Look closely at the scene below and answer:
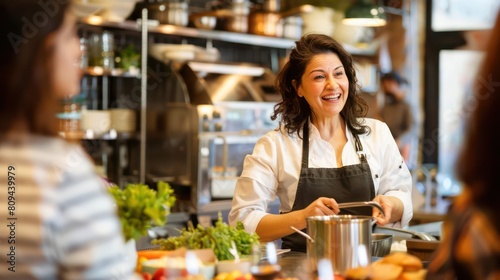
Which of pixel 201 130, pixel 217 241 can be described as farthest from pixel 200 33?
pixel 217 241

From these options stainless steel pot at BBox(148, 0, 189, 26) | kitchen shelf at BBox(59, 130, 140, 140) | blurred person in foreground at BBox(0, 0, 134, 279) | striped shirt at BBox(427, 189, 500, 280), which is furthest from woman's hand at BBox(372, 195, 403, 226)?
stainless steel pot at BBox(148, 0, 189, 26)

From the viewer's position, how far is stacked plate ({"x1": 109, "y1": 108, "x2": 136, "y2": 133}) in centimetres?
527

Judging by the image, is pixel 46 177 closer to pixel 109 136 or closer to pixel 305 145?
pixel 305 145

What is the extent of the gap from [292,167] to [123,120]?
2.53m

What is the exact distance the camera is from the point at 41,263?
1.43m

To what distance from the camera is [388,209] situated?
2715 millimetres

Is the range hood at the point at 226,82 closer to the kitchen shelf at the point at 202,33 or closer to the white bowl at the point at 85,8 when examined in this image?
the kitchen shelf at the point at 202,33

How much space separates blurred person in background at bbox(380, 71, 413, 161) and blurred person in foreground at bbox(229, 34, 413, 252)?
4.14 metres

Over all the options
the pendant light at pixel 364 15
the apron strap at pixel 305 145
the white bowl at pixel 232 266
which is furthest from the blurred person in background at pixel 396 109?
the white bowl at pixel 232 266

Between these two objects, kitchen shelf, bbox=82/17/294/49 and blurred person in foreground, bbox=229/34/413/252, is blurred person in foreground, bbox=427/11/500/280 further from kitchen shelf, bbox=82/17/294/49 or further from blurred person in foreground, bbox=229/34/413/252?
kitchen shelf, bbox=82/17/294/49

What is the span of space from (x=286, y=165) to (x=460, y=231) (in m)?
1.59

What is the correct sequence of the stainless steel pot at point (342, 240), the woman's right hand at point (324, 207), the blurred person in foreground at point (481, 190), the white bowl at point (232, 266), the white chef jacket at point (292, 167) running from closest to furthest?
the blurred person in foreground at point (481, 190)
the white bowl at point (232, 266)
the stainless steel pot at point (342, 240)
the woman's right hand at point (324, 207)
the white chef jacket at point (292, 167)

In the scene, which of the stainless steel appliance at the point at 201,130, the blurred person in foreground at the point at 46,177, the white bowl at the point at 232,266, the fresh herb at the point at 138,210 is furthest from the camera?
the stainless steel appliance at the point at 201,130

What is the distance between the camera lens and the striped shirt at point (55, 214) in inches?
55.9
